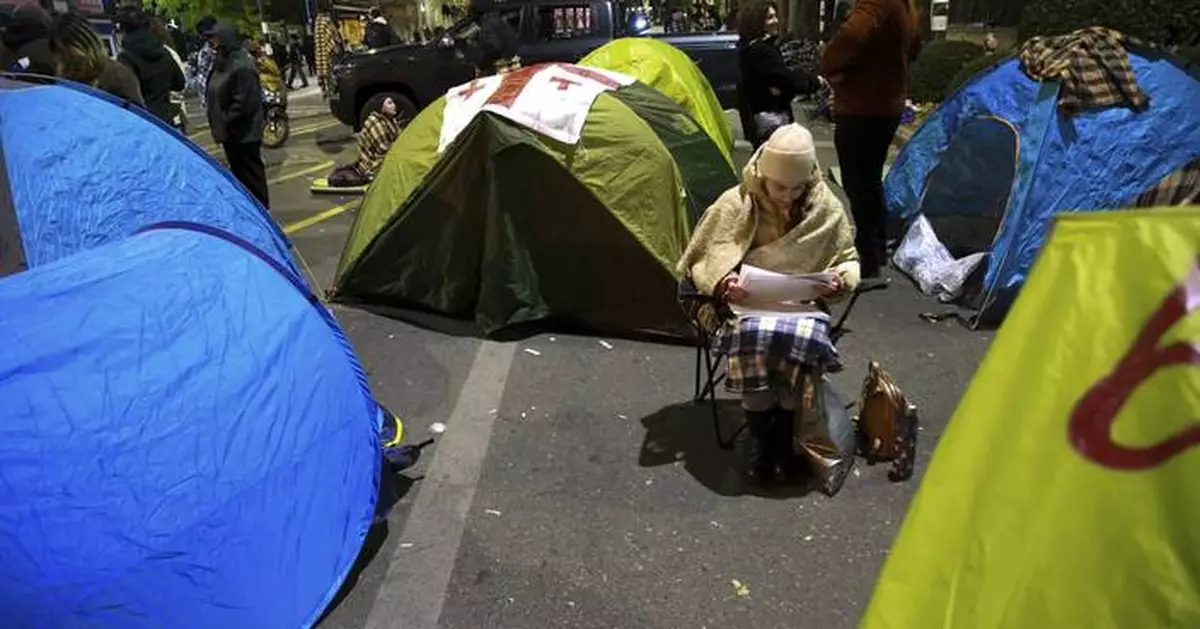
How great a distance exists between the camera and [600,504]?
3.47 meters

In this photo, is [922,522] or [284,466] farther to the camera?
[284,466]

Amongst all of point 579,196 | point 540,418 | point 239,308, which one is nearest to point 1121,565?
point 239,308

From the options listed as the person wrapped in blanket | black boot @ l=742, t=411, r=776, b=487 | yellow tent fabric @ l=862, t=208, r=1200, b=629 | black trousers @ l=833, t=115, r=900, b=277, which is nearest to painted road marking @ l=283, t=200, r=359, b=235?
black trousers @ l=833, t=115, r=900, b=277

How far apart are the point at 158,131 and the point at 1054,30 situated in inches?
326

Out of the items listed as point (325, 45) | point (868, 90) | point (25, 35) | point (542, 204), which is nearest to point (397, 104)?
point (25, 35)

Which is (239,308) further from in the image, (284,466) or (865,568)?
(865,568)

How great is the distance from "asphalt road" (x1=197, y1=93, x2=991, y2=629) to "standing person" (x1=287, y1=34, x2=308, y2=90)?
1987cm

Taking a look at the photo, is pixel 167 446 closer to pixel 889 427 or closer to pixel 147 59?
pixel 889 427

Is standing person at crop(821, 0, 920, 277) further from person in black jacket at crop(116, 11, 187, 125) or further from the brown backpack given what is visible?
person in black jacket at crop(116, 11, 187, 125)

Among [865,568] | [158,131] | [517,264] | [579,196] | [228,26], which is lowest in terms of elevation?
[865,568]

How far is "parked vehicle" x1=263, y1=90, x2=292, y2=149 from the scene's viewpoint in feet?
40.2

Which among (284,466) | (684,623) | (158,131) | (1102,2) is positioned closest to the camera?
(284,466)

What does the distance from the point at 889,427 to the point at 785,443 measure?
472 mm

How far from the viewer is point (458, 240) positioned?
203 inches
